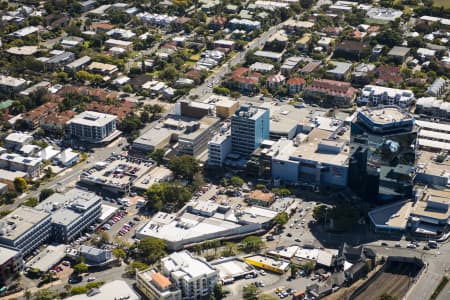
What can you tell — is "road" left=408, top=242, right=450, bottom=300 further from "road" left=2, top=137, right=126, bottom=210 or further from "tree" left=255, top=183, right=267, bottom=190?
"road" left=2, top=137, right=126, bottom=210

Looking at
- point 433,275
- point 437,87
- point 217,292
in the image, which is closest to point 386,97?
point 437,87

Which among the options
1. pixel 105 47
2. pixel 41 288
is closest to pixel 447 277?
pixel 41 288

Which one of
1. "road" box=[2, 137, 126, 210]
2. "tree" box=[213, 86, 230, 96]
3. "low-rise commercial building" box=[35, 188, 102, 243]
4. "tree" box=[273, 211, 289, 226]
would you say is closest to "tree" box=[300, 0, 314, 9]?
"tree" box=[213, 86, 230, 96]


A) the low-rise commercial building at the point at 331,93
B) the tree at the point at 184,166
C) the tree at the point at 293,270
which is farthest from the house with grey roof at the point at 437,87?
the tree at the point at 293,270

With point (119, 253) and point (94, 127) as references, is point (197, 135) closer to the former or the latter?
point (94, 127)

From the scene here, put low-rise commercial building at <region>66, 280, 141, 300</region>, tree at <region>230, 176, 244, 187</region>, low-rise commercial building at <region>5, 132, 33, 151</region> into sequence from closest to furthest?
low-rise commercial building at <region>66, 280, 141, 300</region>
tree at <region>230, 176, 244, 187</region>
low-rise commercial building at <region>5, 132, 33, 151</region>

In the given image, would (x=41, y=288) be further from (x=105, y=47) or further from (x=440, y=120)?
(x=105, y=47)
